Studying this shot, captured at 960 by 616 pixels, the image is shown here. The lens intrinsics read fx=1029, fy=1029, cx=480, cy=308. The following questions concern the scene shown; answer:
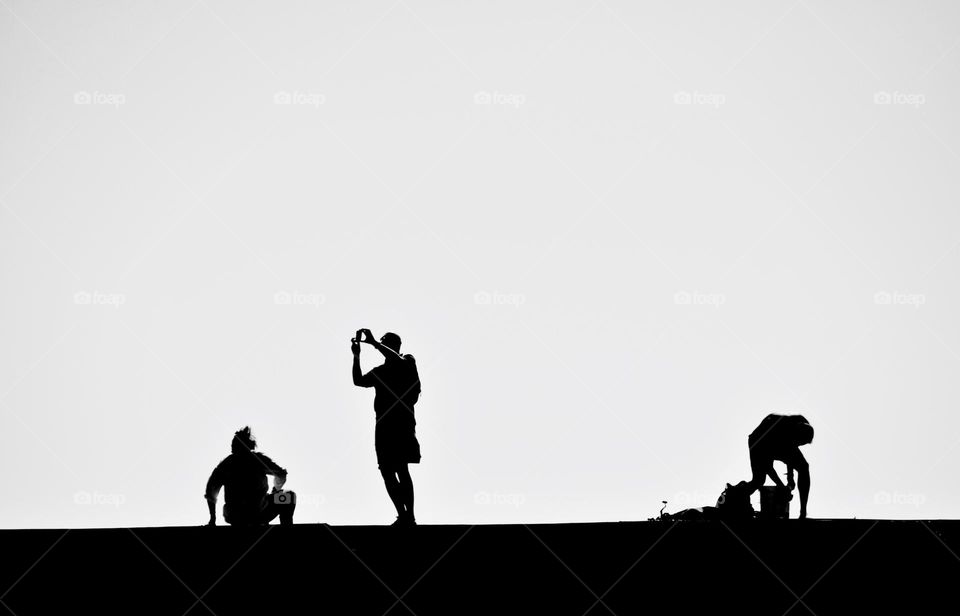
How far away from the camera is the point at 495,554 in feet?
24.4

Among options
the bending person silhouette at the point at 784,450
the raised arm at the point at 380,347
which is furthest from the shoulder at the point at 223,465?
the bending person silhouette at the point at 784,450

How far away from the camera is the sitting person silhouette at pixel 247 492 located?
→ 8.95 meters

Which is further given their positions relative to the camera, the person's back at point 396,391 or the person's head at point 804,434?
the person's head at point 804,434

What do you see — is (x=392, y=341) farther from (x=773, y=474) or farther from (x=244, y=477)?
(x=773, y=474)

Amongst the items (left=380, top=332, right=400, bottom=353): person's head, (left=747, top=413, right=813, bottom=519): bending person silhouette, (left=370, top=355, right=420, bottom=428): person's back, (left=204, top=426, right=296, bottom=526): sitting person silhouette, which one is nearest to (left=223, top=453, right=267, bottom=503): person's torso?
(left=204, top=426, right=296, bottom=526): sitting person silhouette

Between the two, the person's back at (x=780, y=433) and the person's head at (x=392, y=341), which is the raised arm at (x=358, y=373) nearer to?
the person's head at (x=392, y=341)

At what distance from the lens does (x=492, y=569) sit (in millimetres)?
7410

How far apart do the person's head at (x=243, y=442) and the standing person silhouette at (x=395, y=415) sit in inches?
41.9

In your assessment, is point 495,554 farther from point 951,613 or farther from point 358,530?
point 951,613

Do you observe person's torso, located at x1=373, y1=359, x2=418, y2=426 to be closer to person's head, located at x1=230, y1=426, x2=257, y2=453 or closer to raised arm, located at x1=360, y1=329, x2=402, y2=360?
raised arm, located at x1=360, y1=329, x2=402, y2=360

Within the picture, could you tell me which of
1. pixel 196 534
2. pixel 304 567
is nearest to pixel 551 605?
pixel 304 567

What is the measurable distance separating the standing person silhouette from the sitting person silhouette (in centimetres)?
90

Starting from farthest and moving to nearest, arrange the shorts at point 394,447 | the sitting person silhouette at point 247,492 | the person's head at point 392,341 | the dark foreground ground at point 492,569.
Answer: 1. the person's head at point 392,341
2. the shorts at point 394,447
3. the sitting person silhouette at point 247,492
4. the dark foreground ground at point 492,569

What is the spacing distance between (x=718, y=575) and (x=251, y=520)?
3.98 meters
